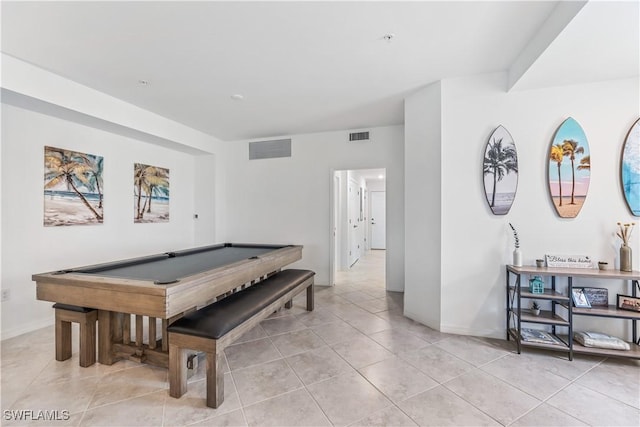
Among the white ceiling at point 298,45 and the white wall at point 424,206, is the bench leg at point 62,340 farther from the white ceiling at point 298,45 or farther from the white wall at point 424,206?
the white wall at point 424,206

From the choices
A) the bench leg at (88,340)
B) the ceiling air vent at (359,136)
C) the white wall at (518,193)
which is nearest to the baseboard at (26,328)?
the bench leg at (88,340)

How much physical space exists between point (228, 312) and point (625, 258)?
11.2 feet

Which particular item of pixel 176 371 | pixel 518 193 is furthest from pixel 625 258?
pixel 176 371

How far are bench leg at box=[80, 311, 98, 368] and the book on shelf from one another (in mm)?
3724

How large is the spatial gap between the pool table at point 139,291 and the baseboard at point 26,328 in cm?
135

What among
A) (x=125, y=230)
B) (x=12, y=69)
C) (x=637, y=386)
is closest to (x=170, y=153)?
(x=125, y=230)

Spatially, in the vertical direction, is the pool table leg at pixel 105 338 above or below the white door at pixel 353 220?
below

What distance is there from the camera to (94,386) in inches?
Result: 79.8

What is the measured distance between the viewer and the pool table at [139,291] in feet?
6.04

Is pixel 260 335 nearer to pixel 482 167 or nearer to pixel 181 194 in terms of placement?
pixel 482 167

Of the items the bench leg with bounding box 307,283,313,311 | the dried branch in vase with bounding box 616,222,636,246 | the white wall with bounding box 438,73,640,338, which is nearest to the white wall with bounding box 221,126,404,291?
Answer: the bench leg with bounding box 307,283,313,311

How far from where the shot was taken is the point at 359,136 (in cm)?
468

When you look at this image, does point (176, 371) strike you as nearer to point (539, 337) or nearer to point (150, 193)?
point (539, 337)

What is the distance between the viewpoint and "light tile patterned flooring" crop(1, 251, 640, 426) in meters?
1.73
